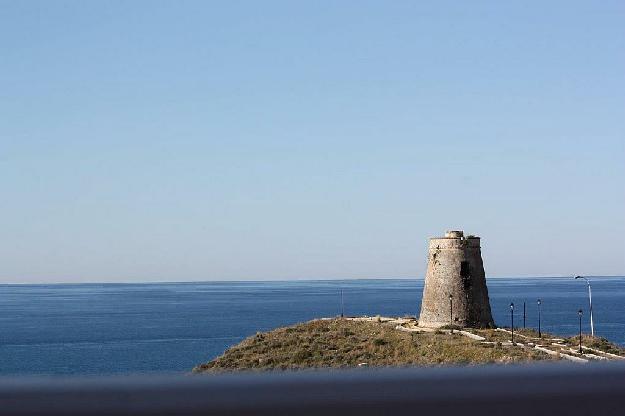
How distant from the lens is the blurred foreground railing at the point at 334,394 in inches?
152

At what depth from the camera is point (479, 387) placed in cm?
427

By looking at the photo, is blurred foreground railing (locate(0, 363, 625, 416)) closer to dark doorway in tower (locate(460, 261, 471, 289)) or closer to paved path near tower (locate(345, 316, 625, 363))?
paved path near tower (locate(345, 316, 625, 363))

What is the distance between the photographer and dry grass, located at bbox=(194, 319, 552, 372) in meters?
34.0

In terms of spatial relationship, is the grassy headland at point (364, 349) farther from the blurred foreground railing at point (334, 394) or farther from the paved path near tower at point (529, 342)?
the blurred foreground railing at point (334, 394)

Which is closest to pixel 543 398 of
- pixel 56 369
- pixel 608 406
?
pixel 608 406

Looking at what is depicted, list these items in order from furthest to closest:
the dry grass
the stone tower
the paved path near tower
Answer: the stone tower, the dry grass, the paved path near tower

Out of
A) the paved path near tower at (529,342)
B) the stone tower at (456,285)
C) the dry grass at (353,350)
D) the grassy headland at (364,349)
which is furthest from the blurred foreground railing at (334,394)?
the stone tower at (456,285)

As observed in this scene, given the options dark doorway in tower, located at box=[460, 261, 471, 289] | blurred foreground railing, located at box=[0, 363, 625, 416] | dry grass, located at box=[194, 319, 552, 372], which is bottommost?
dry grass, located at box=[194, 319, 552, 372]

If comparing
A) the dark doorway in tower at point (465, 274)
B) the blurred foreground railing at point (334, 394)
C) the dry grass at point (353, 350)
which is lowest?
the dry grass at point (353, 350)

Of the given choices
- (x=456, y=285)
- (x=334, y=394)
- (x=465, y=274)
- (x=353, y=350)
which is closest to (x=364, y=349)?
(x=353, y=350)

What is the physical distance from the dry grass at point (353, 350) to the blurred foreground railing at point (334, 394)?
2645 cm

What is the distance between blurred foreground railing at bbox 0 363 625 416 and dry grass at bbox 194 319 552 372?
1042 inches

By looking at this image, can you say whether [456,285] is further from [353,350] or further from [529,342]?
[353,350]

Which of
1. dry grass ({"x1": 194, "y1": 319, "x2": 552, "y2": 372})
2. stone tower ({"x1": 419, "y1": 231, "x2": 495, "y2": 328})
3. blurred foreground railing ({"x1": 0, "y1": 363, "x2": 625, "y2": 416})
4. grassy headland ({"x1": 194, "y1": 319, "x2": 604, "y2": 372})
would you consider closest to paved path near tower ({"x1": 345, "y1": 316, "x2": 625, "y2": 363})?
grassy headland ({"x1": 194, "y1": 319, "x2": 604, "y2": 372})
